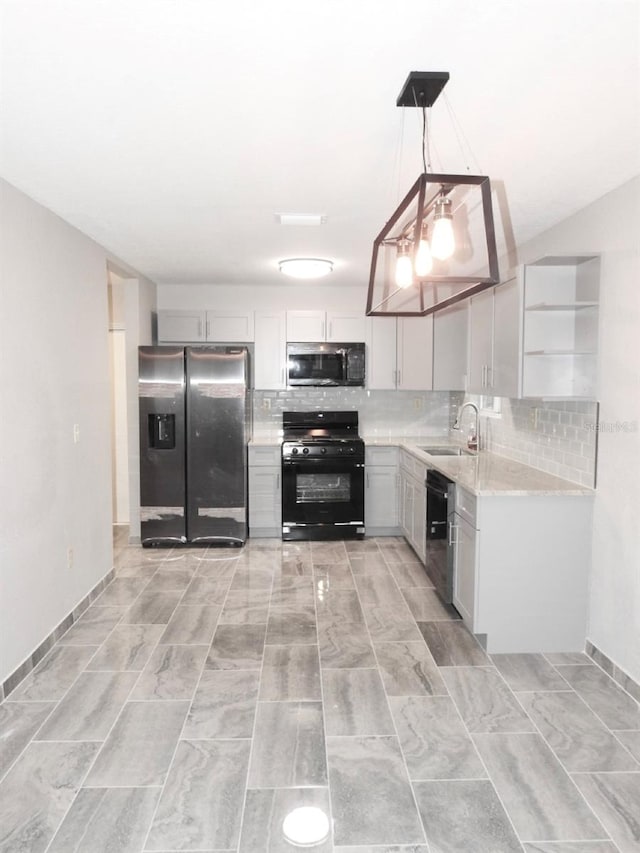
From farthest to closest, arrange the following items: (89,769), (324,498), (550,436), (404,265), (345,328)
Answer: (345,328)
(324,498)
(550,436)
(404,265)
(89,769)

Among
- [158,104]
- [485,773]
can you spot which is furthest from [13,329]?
[485,773]

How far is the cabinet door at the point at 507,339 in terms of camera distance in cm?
319

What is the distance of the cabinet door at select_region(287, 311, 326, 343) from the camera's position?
5.30 m

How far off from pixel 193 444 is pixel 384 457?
68.2 inches

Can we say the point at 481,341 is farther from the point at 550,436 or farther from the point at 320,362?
the point at 320,362

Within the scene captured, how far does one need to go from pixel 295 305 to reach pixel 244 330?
546mm

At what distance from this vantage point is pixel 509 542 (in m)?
2.97

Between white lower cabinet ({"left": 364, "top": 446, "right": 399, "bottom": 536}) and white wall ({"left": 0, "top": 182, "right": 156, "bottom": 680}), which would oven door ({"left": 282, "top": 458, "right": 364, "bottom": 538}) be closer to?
white lower cabinet ({"left": 364, "top": 446, "right": 399, "bottom": 536})

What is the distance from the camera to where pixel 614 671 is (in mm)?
2727

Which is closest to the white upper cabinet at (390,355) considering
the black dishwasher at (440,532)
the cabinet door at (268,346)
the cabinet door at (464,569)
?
the cabinet door at (268,346)

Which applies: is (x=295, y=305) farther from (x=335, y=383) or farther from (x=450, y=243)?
(x=450, y=243)

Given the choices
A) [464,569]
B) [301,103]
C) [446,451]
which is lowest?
[464,569]

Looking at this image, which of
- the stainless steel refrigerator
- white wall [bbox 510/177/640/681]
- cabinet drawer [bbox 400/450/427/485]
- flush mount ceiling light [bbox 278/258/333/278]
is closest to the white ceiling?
white wall [bbox 510/177/640/681]

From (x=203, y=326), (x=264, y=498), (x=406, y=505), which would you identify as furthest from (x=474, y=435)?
(x=203, y=326)
